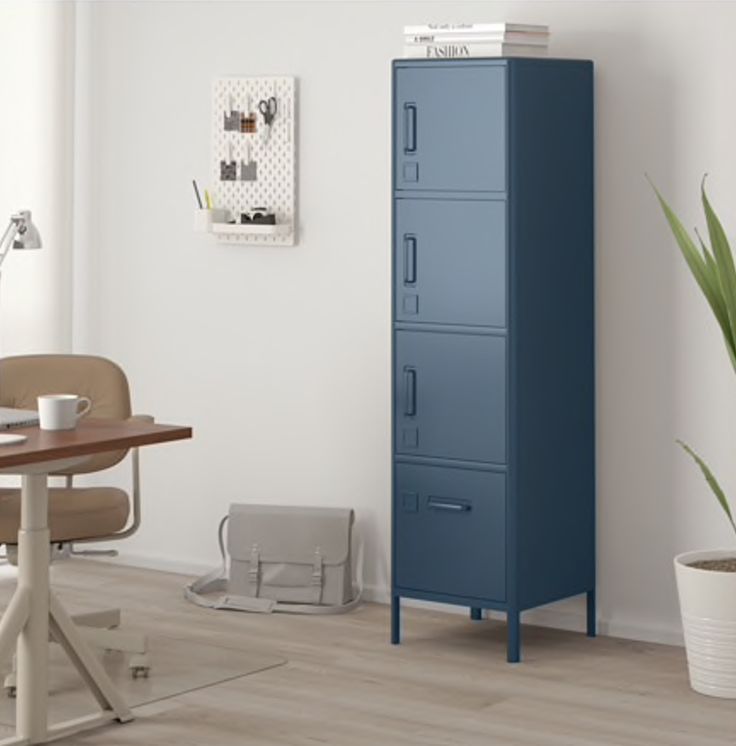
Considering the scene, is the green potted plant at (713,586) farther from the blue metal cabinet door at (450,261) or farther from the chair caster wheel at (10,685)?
the chair caster wheel at (10,685)

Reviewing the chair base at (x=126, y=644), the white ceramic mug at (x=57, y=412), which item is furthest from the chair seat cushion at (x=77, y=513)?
the white ceramic mug at (x=57, y=412)

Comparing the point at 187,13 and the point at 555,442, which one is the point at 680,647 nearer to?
the point at 555,442

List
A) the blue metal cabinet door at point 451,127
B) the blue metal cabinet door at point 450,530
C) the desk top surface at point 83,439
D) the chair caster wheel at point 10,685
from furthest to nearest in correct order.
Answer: the blue metal cabinet door at point 450,530 → the blue metal cabinet door at point 451,127 → the chair caster wheel at point 10,685 → the desk top surface at point 83,439

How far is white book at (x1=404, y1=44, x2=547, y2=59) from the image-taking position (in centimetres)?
496

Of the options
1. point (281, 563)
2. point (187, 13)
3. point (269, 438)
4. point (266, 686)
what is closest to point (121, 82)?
point (187, 13)

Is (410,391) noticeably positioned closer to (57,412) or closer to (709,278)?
(709,278)

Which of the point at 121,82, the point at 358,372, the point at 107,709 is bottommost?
the point at 107,709

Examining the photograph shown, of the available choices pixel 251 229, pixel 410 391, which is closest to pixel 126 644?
pixel 410 391

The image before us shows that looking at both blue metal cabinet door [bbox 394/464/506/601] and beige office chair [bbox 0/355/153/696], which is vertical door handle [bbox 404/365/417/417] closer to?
blue metal cabinet door [bbox 394/464/506/601]

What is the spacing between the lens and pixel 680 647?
514 cm

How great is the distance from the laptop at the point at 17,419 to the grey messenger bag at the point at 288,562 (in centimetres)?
128

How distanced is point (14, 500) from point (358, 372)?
130 cm

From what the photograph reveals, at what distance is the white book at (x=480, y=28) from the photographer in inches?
195

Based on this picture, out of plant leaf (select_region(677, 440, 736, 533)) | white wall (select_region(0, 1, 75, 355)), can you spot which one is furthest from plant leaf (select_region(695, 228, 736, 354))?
white wall (select_region(0, 1, 75, 355))
